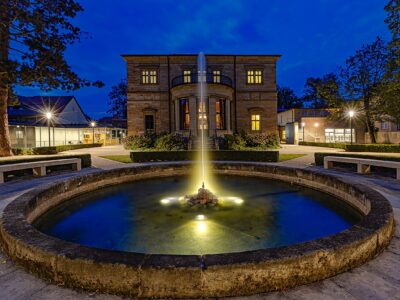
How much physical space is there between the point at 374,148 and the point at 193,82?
1732 cm

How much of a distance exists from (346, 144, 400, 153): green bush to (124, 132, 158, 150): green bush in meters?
17.7

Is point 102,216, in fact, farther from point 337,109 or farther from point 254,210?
point 337,109

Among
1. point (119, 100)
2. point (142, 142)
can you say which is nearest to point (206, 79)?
point (142, 142)

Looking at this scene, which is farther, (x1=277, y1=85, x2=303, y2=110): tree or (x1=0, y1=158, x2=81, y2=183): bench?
(x1=277, y1=85, x2=303, y2=110): tree

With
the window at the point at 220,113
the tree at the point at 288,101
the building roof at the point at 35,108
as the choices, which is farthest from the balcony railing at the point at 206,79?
the tree at the point at 288,101

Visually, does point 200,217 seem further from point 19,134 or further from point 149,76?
point 19,134

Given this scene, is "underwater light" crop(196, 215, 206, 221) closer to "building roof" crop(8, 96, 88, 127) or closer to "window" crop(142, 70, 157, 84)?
"window" crop(142, 70, 157, 84)

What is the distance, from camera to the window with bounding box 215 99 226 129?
23906mm

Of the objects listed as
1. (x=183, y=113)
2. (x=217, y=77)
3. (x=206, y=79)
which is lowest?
(x=183, y=113)

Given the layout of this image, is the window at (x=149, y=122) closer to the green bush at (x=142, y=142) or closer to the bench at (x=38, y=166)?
the green bush at (x=142, y=142)

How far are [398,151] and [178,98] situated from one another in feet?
61.9

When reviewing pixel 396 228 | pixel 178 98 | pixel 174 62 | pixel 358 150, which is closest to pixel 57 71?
pixel 178 98

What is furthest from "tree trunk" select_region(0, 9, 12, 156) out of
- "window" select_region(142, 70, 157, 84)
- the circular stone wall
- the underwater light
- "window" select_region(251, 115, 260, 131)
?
"window" select_region(251, 115, 260, 131)

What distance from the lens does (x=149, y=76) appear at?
2556cm
